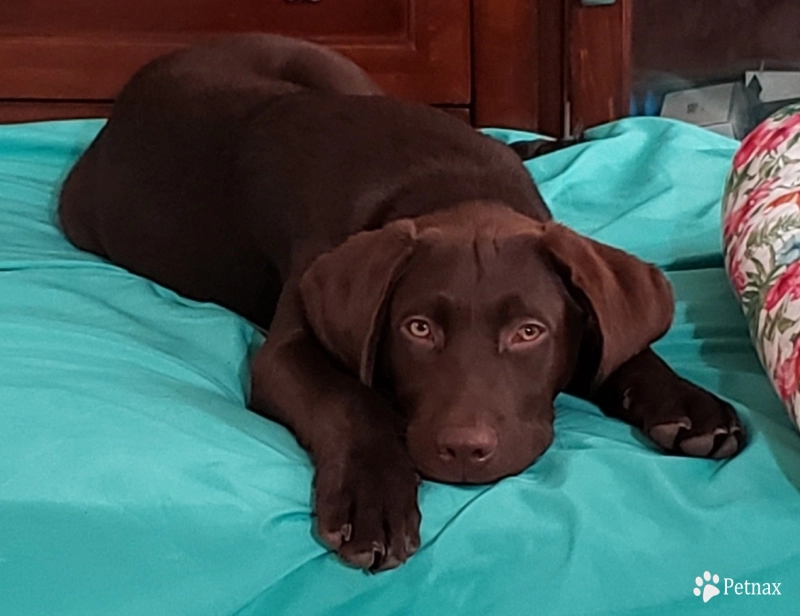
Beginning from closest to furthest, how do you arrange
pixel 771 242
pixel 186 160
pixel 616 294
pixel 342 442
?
pixel 342 442
pixel 616 294
pixel 771 242
pixel 186 160

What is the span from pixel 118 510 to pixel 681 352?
2.86 feet

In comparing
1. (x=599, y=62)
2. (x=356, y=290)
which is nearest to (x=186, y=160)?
(x=356, y=290)

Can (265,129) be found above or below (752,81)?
above

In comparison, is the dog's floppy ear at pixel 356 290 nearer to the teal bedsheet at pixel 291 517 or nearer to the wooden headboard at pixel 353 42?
the teal bedsheet at pixel 291 517

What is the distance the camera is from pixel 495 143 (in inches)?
79.7

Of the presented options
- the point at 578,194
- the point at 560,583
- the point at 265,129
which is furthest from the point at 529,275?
the point at 578,194

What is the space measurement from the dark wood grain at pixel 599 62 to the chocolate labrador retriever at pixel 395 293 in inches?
42.4

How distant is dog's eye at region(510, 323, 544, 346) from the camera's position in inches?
60.7

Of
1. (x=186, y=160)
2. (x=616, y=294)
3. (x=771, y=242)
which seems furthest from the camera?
(x=186, y=160)

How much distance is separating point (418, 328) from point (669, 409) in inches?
12.5

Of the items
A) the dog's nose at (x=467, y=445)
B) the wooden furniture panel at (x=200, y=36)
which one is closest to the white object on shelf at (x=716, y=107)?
the wooden furniture panel at (x=200, y=36)

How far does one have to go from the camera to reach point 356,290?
1.58m

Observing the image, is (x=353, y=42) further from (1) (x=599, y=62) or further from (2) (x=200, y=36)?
(1) (x=599, y=62)

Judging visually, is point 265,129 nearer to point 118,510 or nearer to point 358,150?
point 358,150
